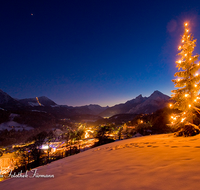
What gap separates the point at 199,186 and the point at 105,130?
24.1m

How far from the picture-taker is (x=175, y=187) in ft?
5.73

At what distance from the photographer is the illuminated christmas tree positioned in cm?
810

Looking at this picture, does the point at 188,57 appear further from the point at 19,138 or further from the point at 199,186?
the point at 19,138

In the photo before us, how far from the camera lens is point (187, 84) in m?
8.45

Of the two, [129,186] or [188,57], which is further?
[188,57]

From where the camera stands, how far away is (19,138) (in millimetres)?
76438

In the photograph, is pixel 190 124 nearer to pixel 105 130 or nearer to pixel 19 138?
pixel 105 130

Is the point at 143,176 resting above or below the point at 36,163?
above

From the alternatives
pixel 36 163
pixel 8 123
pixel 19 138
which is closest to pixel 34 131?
pixel 19 138

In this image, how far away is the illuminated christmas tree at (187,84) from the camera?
319 inches

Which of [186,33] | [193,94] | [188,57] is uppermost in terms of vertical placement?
[186,33]

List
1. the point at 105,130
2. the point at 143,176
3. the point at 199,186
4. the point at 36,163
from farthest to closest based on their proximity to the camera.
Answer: the point at 105,130 → the point at 36,163 → the point at 143,176 → the point at 199,186

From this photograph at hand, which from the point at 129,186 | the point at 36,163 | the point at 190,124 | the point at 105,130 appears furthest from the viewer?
the point at 105,130

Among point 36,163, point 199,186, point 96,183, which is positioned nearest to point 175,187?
point 199,186
